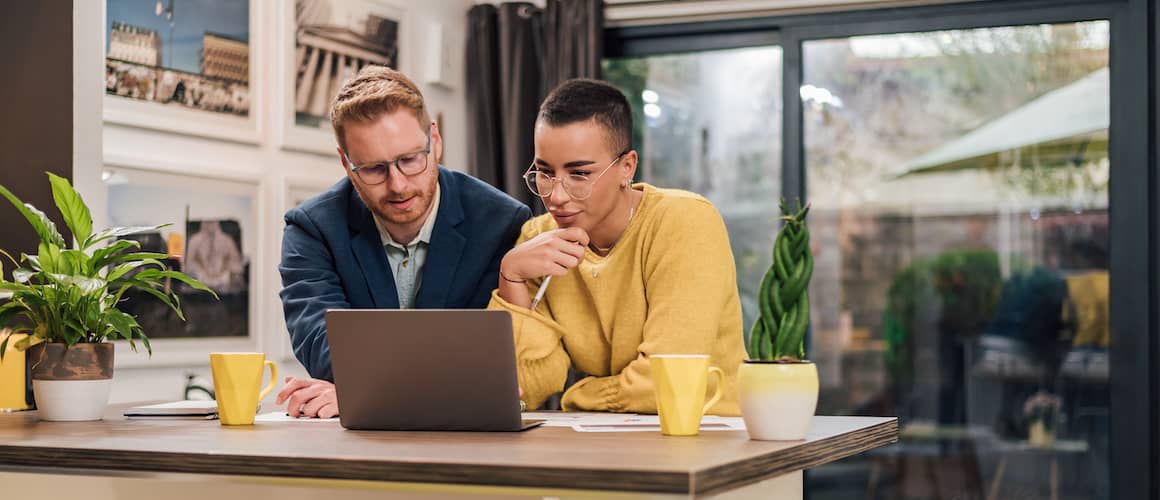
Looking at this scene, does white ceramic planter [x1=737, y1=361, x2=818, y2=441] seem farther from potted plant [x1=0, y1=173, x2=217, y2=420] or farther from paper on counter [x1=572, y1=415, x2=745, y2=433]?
potted plant [x1=0, y1=173, x2=217, y2=420]

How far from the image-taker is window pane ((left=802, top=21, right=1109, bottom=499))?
13.3ft

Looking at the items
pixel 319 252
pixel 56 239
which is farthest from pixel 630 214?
pixel 56 239

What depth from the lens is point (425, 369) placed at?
150 centimetres

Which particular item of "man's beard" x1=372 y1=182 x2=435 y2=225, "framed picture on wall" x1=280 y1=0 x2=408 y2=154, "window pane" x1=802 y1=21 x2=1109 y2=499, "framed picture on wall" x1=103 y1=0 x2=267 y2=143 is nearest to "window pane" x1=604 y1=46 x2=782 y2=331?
"window pane" x1=802 y1=21 x2=1109 y2=499

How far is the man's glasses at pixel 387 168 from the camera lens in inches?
84.4

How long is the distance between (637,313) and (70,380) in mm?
898

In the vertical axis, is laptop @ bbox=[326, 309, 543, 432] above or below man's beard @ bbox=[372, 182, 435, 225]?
below

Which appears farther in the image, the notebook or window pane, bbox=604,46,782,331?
window pane, bbox=604,46,782,331

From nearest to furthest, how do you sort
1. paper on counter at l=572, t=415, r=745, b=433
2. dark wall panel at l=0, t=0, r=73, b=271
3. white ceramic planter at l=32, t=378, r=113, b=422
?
paper on counter at l=572, t=415, r=745, b=433, white ceramic planter at l=32, t=378, r=113, b=422, dark wall panel at l=0, t=0, r=73, b=271

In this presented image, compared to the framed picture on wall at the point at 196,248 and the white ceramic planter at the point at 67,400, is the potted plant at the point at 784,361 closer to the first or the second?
the white ceramic planter at the point at 67,400

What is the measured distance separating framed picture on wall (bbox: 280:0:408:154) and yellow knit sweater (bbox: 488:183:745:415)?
1648 mm

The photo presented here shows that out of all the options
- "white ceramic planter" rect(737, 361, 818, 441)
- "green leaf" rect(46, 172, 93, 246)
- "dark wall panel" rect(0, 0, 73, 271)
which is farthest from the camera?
"dark wall panel" rect(0, 0, 73, 271)

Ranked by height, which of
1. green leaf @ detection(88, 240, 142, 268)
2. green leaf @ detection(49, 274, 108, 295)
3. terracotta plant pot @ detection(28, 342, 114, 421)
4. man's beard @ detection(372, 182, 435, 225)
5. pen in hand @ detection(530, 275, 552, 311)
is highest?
man's beard @ detection(372, 182, 435, 225)

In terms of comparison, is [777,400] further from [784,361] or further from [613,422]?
[613,422]
